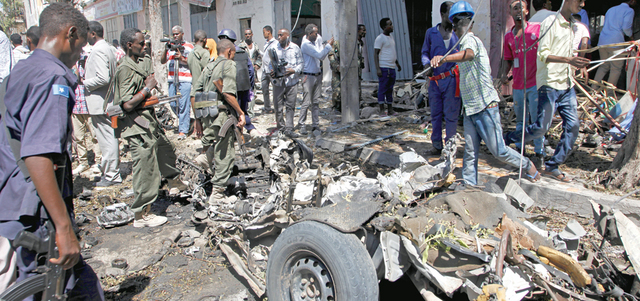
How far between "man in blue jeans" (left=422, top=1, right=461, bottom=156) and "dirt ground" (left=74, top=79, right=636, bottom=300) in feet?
1.84

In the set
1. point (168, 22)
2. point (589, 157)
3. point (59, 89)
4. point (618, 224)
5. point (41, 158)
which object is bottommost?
point (589, 157)

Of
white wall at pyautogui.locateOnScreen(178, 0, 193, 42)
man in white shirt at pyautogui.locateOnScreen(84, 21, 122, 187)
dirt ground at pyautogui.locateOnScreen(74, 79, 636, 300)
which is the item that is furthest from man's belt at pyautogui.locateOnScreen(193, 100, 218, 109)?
white wall at pyautogui.locateOnScreen(178, 0, 193, 42)

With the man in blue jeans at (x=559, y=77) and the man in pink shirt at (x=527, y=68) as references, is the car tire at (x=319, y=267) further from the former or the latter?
the man in pink shirt at (x=527, y=68)

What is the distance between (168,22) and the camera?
19750mm

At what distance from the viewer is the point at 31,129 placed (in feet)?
5.61

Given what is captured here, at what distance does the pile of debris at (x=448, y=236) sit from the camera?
1932 millimetres

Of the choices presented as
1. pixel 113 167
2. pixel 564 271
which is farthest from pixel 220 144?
pixel 564 271

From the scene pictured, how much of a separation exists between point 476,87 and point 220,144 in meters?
2.99

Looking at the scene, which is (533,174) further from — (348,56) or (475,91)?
(348,56)

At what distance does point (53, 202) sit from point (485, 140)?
3671 mm

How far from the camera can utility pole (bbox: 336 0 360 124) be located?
791cm

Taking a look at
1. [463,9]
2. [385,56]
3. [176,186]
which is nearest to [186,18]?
[385,56]

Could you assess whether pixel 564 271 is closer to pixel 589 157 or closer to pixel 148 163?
pixel 148 163

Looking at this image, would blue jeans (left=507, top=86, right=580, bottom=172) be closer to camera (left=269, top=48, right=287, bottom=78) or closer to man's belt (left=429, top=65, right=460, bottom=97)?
man's belt (left=429, top=65, right=460, bottom=97)
